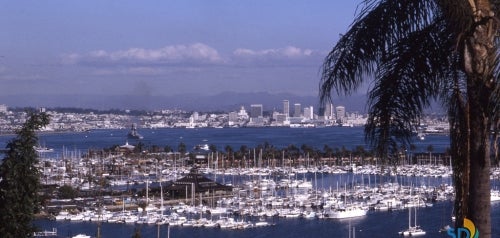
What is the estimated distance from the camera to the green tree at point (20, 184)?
459 centimetres

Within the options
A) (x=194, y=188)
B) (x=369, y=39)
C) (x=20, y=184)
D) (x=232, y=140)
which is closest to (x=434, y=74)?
(x=369, y=39)

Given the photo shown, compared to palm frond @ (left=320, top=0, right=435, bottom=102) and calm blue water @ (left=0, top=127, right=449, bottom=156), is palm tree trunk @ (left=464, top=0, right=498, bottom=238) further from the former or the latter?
calm blue water @ (left=0, top=127, right=449, bottom=156)

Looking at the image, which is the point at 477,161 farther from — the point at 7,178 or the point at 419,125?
the point at 7,178

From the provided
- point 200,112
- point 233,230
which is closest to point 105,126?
point 200,112

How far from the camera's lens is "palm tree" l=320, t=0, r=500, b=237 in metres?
2.00

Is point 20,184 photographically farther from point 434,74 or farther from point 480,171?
point 480,171

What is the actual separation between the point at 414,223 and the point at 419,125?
19005 mm

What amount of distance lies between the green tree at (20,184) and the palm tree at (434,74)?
2.81 metres

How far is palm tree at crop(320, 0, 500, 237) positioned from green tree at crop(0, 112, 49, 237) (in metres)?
2.81

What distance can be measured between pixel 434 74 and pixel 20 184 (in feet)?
10.00

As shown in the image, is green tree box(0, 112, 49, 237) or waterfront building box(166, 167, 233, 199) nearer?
green tree box(0, 112, 49, 237)

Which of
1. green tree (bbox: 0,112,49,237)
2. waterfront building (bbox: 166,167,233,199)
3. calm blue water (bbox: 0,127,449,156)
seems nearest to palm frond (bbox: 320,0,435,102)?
green tree (bbox: 0,112,49,237)

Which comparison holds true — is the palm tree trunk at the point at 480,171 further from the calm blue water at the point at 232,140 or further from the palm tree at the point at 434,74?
the calm blue water at the point at 232,140

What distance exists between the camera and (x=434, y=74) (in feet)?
7.54
